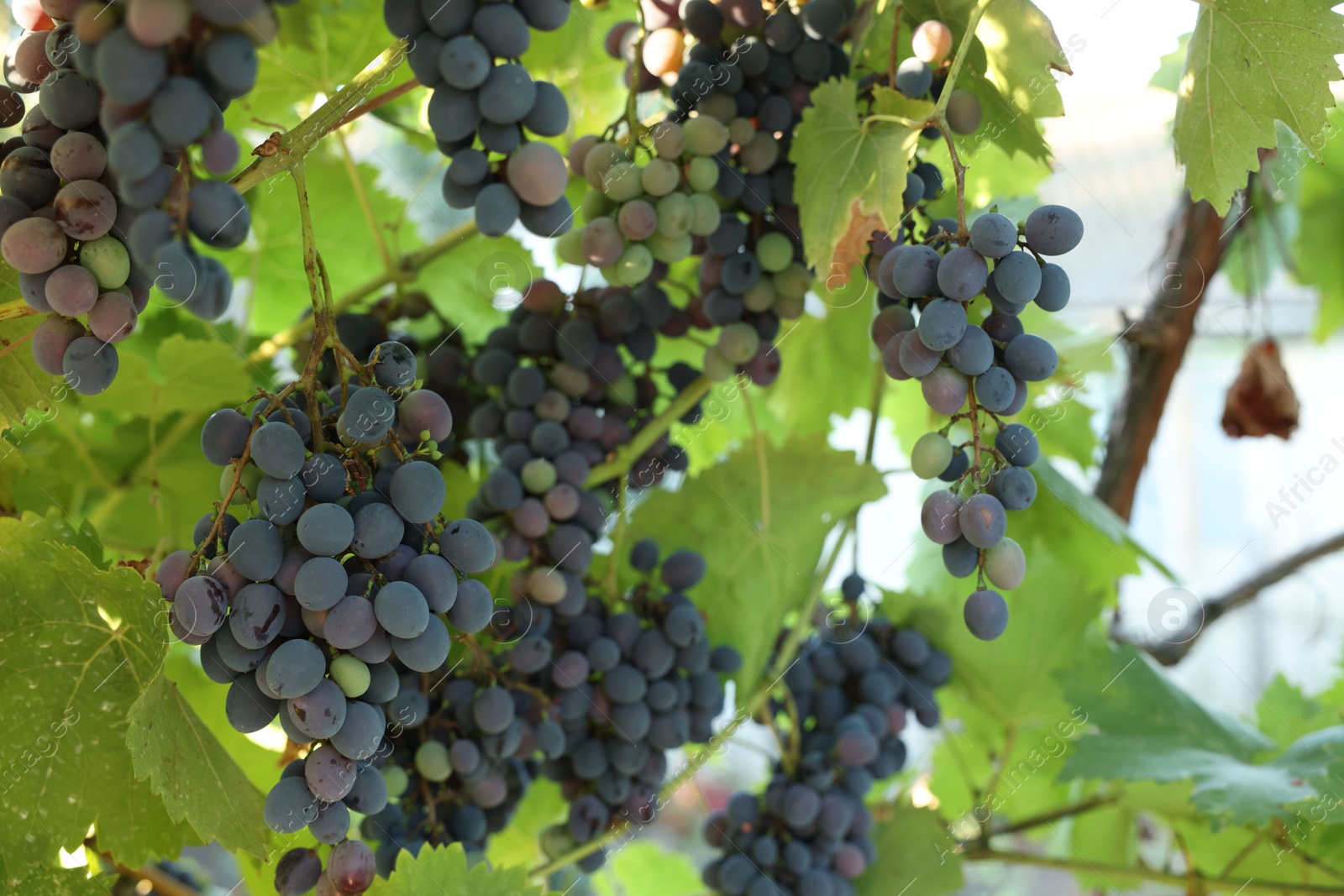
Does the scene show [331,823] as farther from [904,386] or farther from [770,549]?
[904,386]

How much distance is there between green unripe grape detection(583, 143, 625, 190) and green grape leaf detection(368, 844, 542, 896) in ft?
1.21

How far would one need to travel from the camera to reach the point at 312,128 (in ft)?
1.30

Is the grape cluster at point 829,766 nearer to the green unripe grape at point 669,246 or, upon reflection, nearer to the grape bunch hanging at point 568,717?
the grape bunch hanging at point 568,717

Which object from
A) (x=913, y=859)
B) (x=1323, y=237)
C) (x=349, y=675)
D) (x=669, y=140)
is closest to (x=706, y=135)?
(x=669, y=140)

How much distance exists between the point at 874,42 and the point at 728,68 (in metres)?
0.09

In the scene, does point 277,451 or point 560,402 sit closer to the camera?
point 277,451

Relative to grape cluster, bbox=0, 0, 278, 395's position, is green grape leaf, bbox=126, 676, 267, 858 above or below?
below

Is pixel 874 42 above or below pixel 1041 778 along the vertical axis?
above

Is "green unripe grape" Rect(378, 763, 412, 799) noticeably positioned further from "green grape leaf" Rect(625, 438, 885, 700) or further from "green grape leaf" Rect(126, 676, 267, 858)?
"green grape leaf" Rect(625, 438, 885, 700)

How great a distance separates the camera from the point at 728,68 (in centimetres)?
Answer: 57

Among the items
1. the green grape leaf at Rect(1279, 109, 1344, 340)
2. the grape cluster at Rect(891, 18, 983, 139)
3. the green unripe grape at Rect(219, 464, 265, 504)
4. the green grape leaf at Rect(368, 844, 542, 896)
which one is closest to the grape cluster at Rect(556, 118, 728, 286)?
the grape cluster at Rect(891, 18, 983, 139)

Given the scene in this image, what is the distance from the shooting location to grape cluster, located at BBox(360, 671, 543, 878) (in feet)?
1.85

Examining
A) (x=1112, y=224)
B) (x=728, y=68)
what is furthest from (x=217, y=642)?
(x=1112, y=224)

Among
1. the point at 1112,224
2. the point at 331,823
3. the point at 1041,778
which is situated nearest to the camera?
the point at 331,823
